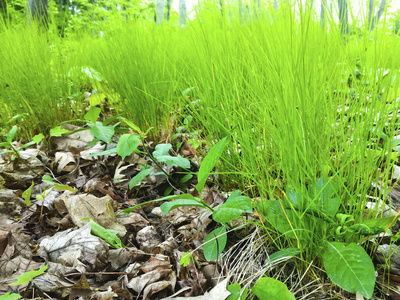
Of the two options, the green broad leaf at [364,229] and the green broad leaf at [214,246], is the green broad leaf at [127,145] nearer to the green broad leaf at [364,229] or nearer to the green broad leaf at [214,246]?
the green broad leaf at [214,246]

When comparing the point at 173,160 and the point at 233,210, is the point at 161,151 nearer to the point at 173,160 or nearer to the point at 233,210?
the point at 173,160

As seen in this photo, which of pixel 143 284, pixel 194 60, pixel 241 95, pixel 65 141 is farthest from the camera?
pixel 65 141

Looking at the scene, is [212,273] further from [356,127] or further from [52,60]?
[52,60]

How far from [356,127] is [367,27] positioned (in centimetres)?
25

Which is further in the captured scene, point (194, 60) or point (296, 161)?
point (194, 60)

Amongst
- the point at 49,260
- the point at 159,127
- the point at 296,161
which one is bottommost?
the point at 49,260

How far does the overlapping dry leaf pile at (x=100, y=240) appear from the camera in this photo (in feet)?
2.49

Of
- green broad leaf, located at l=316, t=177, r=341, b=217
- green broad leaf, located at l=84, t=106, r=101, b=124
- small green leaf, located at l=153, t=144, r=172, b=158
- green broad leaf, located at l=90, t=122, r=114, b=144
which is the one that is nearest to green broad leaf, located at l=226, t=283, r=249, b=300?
green broad leaf, located at l=316, t=177, r=341, b=217

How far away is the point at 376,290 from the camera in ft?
2.23

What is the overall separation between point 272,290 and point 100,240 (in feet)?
1.72

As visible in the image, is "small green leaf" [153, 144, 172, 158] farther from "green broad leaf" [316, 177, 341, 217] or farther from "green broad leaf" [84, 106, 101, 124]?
"green broad leaf" [316, 177, 341, 217]

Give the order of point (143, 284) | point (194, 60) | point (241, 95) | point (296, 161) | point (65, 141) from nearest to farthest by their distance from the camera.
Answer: point (296, 161)
point (143, 284)
point (241, 95)
point (194, 60)
point (65, 141)

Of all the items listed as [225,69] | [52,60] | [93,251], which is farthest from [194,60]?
[52,60]

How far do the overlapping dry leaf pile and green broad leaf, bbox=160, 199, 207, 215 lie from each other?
0.58 feet
